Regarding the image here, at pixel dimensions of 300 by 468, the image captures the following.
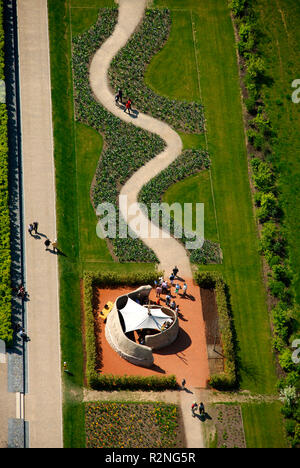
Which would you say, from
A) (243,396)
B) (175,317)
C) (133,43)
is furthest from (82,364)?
(133,43)

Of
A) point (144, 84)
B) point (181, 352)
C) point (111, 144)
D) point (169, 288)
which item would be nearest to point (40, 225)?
point (111, 144)

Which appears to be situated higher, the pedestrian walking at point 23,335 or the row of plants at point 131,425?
the pedestrian walking at point 23,335

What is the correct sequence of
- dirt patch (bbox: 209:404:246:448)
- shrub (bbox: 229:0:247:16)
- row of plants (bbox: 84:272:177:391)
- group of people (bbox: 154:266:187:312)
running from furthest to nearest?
1. shrub (bbox: 229:0:247:16)
2. group of people (bbox: 154:266:187:312)
3. row of plants (bbox: 84:272:177:391)
4. dirt patch (bbox: 209:404:246:448)

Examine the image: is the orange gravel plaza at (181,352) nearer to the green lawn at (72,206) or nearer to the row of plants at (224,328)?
the row of plants at (224,328)

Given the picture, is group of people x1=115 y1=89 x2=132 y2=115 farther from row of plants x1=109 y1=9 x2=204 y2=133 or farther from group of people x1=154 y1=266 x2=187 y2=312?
group of people x1=154 y1=266 x2=187 y2=312

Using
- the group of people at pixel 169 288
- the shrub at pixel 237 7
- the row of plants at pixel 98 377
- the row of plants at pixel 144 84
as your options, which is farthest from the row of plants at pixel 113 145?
the shrub at pixel 237 7

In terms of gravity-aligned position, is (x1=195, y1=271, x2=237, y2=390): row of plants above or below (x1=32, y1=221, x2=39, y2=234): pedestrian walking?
below

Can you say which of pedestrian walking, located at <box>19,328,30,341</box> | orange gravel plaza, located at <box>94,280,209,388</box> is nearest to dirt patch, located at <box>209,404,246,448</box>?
orange gravel plaza, located at <box>94,280,209,388</box>
